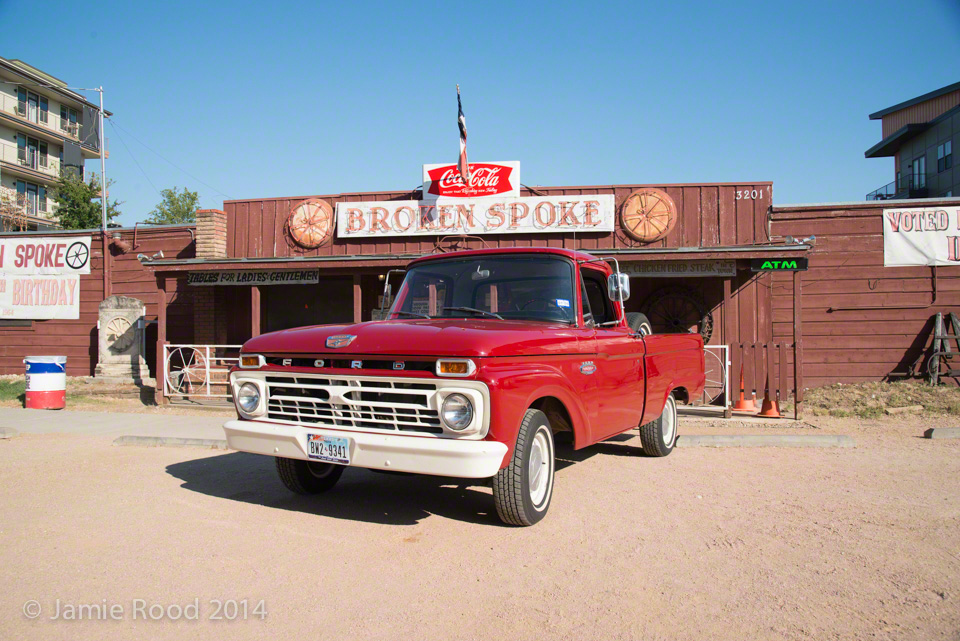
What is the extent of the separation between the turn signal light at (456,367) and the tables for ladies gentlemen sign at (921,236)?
11735 millimetres

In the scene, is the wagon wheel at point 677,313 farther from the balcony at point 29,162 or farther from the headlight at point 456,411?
the balcony at point 29,162

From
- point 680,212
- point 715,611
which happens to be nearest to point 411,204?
point 680,212

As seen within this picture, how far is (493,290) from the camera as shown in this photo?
5492 mm

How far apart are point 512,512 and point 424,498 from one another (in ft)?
4.04

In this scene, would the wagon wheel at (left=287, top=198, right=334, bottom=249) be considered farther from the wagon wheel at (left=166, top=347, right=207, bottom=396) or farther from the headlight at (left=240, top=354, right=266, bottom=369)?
the headlight at (left=240, top=354, right=266, bottom=369)

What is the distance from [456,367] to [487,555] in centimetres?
112

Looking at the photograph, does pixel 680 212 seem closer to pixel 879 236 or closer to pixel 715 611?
pixel 879 236

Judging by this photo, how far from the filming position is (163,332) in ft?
41.4

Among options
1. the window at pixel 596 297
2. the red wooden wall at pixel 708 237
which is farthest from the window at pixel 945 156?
the window at pixel 596 297

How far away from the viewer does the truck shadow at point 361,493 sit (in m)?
4.92

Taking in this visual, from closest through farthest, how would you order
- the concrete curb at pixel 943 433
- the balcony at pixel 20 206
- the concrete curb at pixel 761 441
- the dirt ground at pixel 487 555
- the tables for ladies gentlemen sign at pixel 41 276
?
1. the dirt ground at pixel 487 555
2. the concrete curb at pixel 761 441
3. the concrete curb at pixel 943 433
4. the tables for ladies gentlemen sign at pixel 41 276
5. the balcony at pixel 20 206

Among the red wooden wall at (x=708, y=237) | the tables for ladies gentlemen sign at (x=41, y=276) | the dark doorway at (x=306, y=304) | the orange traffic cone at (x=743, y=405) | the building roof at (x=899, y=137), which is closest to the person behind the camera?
the orange traffic cone at (x=743, y=405)

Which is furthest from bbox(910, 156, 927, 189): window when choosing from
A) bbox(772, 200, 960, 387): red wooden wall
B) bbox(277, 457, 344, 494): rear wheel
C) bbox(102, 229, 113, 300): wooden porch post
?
bbox(277, 457, 344, 494): rear wheel

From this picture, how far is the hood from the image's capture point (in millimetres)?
4102
